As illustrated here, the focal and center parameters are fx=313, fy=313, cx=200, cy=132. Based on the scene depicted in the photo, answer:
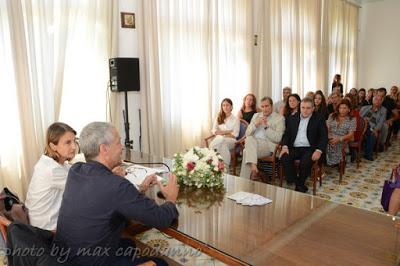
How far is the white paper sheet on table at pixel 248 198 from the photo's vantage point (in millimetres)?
1930

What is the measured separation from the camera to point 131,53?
4.17 m

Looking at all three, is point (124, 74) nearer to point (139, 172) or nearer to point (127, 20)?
point (127, 20)

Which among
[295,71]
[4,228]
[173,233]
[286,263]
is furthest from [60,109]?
[295,71]

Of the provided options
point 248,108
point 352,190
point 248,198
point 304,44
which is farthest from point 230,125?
point 304,44

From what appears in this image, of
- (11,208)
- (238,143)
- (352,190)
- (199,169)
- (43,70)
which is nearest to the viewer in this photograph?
(11,208)

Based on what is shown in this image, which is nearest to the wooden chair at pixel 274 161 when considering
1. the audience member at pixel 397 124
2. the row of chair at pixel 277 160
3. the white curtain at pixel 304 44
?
the row of chair at pixel 277 160

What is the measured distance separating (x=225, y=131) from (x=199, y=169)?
2.65 m

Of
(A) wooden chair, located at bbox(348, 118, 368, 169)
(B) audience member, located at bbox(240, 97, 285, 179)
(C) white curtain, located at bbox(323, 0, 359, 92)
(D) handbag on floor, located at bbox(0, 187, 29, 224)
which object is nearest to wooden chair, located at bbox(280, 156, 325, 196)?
(B) audience member, located at bbox(240, 97, 285, 179)

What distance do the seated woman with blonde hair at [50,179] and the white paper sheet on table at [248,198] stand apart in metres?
1.10

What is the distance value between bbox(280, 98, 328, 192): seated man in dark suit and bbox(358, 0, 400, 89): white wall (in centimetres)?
670

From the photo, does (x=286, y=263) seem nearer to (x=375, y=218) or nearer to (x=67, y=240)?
(x=375, y=218)

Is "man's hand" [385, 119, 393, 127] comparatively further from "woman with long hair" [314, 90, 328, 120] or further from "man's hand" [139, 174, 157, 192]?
"man's hand" [139, 174, 157, 192]

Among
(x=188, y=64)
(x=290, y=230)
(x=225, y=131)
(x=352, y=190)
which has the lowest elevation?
(x=352, y=190)

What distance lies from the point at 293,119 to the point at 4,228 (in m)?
3.41
